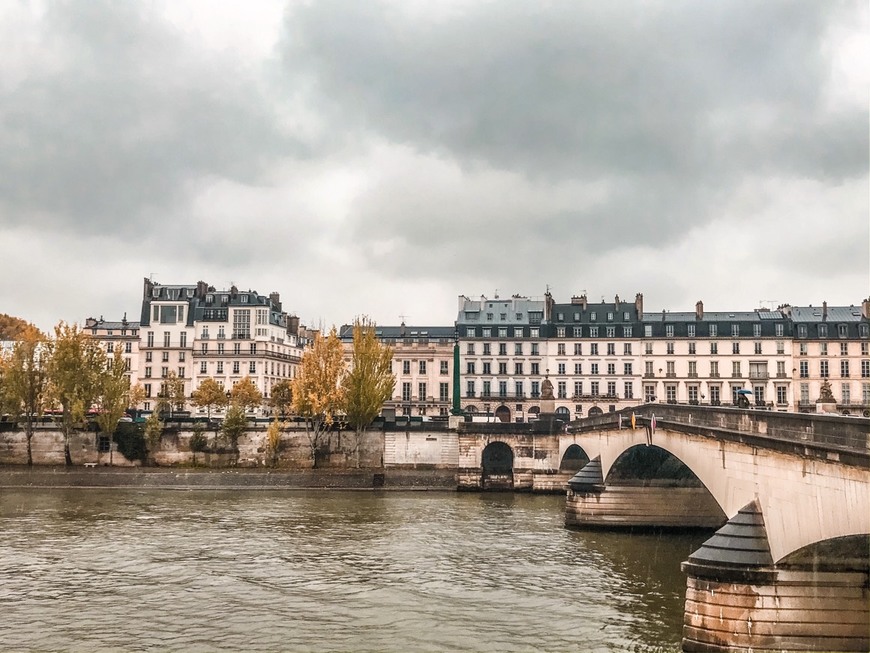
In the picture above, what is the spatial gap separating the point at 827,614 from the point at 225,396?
2730 inches

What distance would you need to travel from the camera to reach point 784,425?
1877 centimetres

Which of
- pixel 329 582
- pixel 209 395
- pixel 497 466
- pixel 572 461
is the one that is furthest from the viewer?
pixel 209 395

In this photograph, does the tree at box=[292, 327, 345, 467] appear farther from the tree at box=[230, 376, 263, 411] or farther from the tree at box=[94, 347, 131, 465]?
the tree at box=[230, 376, 263, 411]

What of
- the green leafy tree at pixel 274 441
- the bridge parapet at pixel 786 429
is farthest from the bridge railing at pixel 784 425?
the green leafy tree at pixel 274 441

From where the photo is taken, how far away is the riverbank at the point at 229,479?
5841 cm

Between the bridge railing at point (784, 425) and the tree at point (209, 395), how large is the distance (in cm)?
5492

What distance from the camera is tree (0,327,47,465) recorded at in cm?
6481

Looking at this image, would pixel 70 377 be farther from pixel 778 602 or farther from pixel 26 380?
pixel 778 602

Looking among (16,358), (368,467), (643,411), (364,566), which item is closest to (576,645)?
(364,566)

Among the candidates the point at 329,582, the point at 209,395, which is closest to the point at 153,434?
the point at 209,395

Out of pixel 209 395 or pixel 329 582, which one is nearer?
pixel 329 582

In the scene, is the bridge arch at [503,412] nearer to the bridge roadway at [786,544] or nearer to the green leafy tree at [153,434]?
the green leafy tree at [153,434]

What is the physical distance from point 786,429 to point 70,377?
56.0 meters

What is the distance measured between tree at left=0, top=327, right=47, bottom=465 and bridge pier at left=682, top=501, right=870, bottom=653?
5830 centimetres
